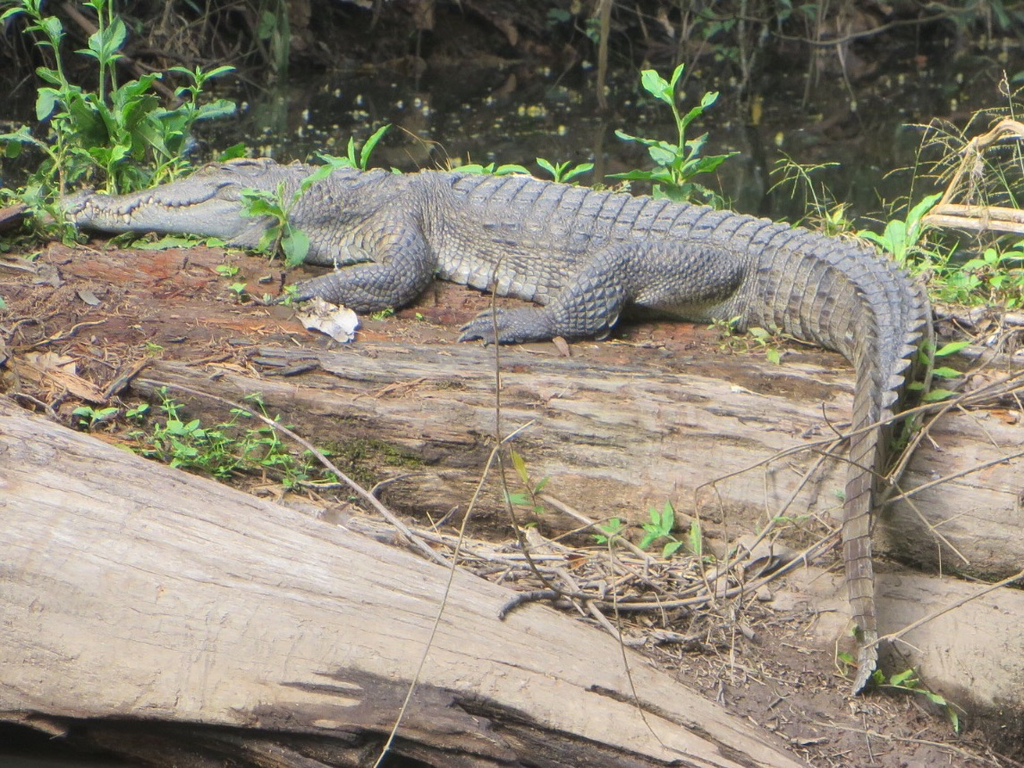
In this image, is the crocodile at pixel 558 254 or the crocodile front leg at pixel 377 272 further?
the crocodile front leg at pixel 377 272

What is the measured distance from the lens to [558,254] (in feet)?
15.0

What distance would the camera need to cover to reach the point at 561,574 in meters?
3.03

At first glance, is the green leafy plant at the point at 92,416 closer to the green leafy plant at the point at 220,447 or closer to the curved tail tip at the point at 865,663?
the green leafy plant at the point at 220,447

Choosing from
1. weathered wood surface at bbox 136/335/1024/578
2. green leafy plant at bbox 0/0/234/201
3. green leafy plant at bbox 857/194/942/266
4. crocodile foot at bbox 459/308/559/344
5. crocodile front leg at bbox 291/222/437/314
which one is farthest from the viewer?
green leafy plant at bbox 0/0/234/201

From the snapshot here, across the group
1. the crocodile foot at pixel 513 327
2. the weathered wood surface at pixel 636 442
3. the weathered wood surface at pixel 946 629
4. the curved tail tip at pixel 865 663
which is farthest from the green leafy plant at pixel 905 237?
the curved tail tip at pixel 865 663

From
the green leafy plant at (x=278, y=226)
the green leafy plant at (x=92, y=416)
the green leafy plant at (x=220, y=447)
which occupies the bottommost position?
the green leafy plant at (x=220, y=447)

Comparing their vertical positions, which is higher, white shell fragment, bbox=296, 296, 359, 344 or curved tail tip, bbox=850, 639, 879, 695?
white shell fragment, bbox=296, 296, 359, 344

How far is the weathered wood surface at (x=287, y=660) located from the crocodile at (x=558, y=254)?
1163 mm

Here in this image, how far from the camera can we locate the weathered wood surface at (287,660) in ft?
7.91

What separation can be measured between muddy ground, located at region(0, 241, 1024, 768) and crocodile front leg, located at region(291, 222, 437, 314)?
10 centimetres

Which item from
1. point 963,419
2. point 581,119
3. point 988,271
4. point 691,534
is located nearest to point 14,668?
point 691,534

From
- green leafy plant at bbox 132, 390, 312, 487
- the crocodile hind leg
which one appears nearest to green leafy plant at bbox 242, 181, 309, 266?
the crocodile hind leg

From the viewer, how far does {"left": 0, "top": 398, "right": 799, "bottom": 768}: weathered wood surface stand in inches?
95.0

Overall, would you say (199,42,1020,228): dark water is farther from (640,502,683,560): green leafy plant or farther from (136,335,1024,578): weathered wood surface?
(640,502,683,560): green leafy plant
